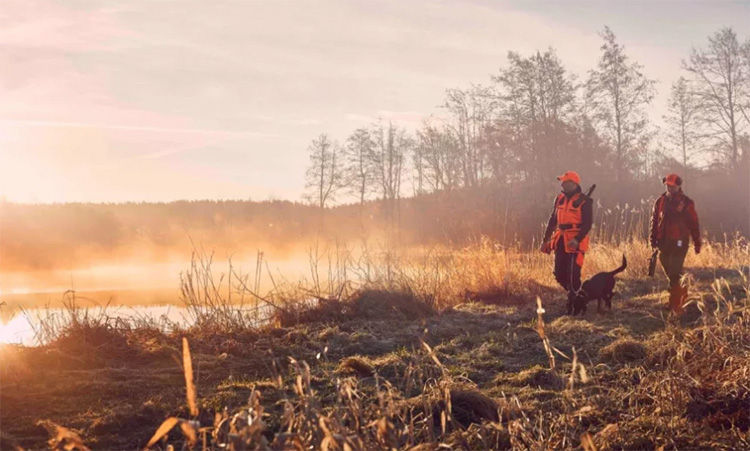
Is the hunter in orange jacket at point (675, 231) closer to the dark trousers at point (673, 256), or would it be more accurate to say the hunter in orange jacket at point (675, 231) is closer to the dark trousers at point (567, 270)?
the dark trousers at point (673, 256)

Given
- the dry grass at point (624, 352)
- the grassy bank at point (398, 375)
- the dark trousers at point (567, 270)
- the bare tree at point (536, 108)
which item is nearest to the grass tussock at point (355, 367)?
the grassy bank at point (398, 375)

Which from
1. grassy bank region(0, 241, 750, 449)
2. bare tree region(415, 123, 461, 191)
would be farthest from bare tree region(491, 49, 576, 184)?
grassy bank region(0, 241, 750, 449)

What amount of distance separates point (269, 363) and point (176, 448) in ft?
9.56

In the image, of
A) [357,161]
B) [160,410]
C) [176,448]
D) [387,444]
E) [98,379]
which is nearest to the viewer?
[387,444]

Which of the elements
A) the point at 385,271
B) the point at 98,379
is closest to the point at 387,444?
the point at 98,379

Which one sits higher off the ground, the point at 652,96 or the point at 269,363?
the point at 652,96

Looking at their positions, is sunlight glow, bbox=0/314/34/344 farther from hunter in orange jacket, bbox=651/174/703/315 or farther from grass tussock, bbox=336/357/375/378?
hunter in orange jacket, bbox=651/174/703/315

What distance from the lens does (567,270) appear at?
1012 centimetres

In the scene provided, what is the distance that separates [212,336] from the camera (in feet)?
27.7

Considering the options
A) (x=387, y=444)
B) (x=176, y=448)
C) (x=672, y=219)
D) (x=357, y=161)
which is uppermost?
(x=357, y=161)

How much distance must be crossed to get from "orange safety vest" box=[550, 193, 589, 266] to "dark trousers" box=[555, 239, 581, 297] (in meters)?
0.09

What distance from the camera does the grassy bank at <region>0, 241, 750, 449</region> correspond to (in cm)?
325

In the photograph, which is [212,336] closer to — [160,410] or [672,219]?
[160,410]

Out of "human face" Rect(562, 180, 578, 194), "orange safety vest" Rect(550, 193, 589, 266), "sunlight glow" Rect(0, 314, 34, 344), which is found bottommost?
"sunlight glow" Rect(0, 314, 34, 344)
